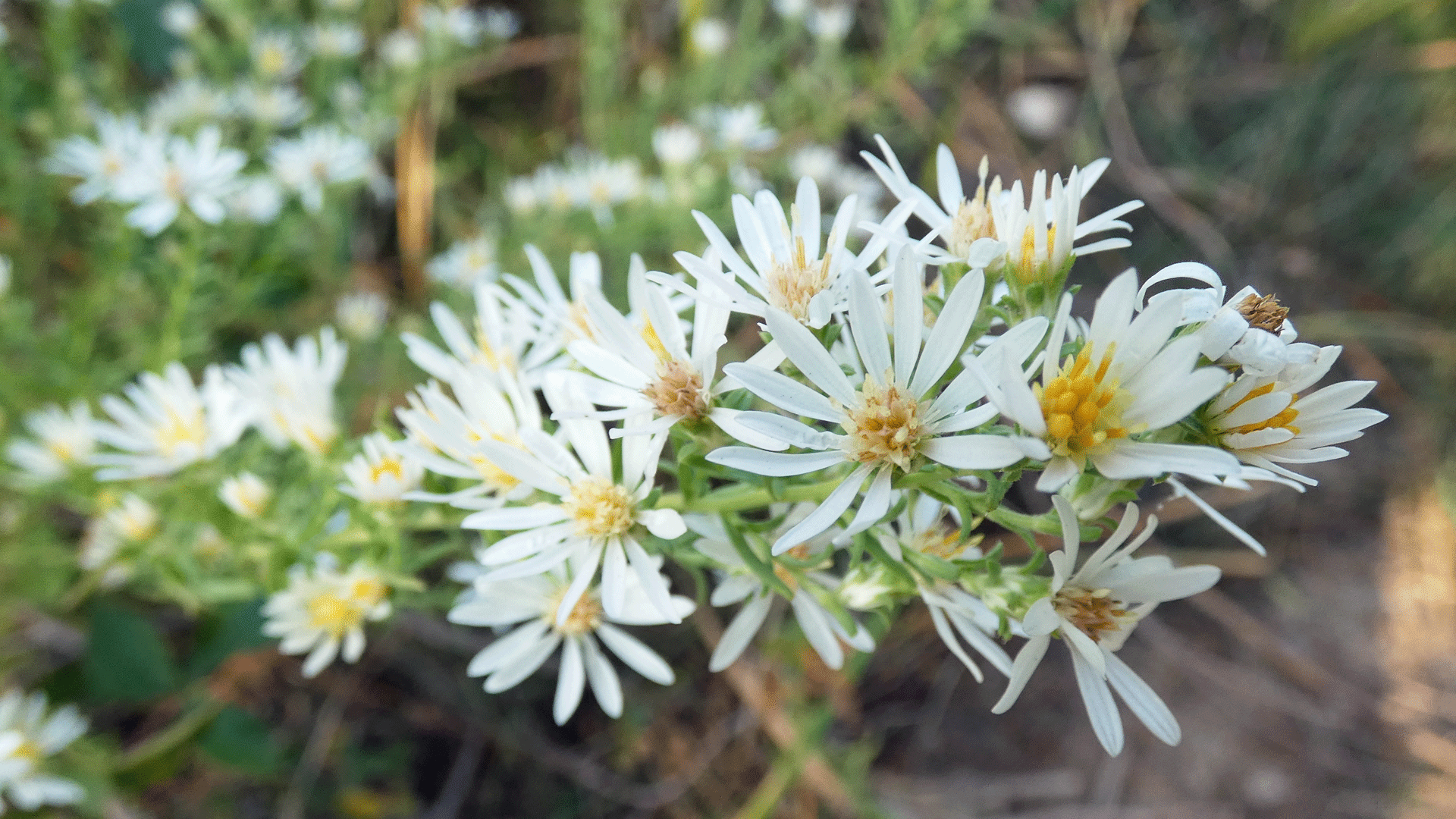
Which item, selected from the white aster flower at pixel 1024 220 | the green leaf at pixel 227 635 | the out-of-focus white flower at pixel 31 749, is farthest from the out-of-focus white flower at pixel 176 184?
the white aster flower at pixel 1024 220

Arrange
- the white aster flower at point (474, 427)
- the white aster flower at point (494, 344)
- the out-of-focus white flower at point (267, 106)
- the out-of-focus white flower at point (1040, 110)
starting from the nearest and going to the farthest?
the white aster flower at point (474, 427) < the white aster flower at point (494, 344) < the out-of-focus white flower at point (267, 106) < the out-of-focus white flower at point (1040, 110)

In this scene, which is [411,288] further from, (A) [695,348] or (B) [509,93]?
(A) [695,348]

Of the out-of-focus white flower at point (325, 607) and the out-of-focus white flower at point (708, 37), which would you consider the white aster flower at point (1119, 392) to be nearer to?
the out-of-focus white flower at point (325, 607)

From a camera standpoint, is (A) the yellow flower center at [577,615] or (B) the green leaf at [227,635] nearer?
(A) the yellow flower center at [577,615]

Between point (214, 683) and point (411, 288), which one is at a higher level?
point (411, 288)

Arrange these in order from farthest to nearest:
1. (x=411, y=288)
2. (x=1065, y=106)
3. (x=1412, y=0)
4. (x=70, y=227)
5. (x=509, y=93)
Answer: (x=1065, y=106) < (x=509, y=93) < (x=1412, y=0) < (x=411, y=288) < (x=70, y=227)

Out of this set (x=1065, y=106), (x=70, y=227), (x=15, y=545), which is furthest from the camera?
(x=1065, y=106)

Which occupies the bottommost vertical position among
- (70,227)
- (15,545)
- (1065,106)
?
(15,545)

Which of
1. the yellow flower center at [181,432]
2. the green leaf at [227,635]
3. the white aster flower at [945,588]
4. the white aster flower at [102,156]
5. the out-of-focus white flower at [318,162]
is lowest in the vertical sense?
the white aster flower at [945,588]

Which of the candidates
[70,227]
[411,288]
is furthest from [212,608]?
[70,227]
